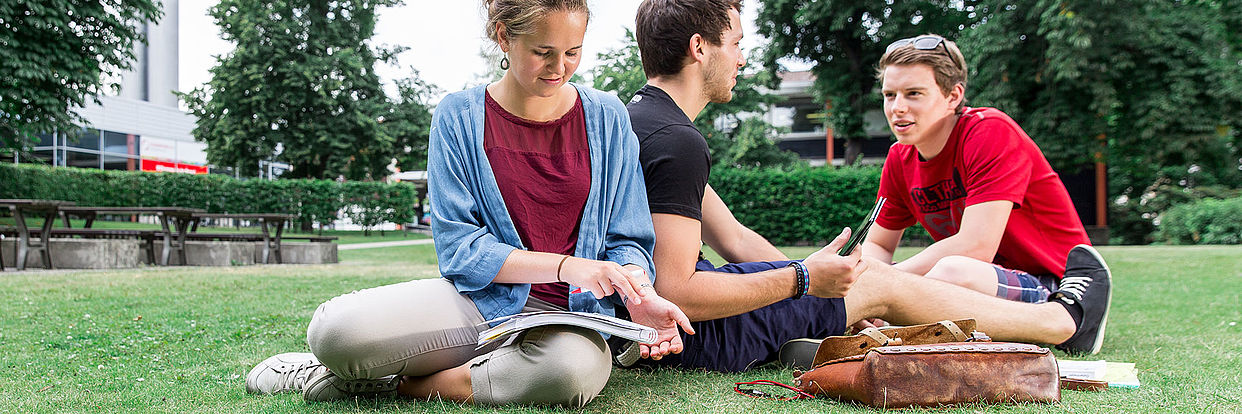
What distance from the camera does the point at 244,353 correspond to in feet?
11.8

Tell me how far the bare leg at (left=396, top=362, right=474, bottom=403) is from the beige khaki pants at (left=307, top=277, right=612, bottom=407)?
3 cm

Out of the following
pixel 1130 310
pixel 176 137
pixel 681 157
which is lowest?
pixel 1130 310

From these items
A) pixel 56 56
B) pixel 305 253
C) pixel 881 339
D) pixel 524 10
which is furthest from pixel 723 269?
pixel 56 56

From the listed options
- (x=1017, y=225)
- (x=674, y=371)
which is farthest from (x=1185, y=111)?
(x=674, y=371)

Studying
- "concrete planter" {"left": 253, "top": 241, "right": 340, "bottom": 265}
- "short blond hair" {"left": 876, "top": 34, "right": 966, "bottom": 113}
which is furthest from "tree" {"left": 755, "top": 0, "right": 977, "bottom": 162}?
"short blond hair" {"left": 876, "top": 34, "right": 966, "bottom": 113}

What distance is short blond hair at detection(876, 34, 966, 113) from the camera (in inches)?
142

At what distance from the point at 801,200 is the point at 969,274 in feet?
54.1

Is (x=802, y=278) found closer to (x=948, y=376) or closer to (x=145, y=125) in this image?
(x=948, y=376)

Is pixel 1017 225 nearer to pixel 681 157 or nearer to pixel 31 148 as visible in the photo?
pixel 681 157

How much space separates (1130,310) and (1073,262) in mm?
2478

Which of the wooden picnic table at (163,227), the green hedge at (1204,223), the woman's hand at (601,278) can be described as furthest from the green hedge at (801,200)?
the woman's hand at (601,278)

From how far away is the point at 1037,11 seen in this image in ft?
61.1

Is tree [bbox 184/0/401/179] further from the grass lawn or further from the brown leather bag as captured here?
the brown leather bag

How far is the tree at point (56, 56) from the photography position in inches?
499
